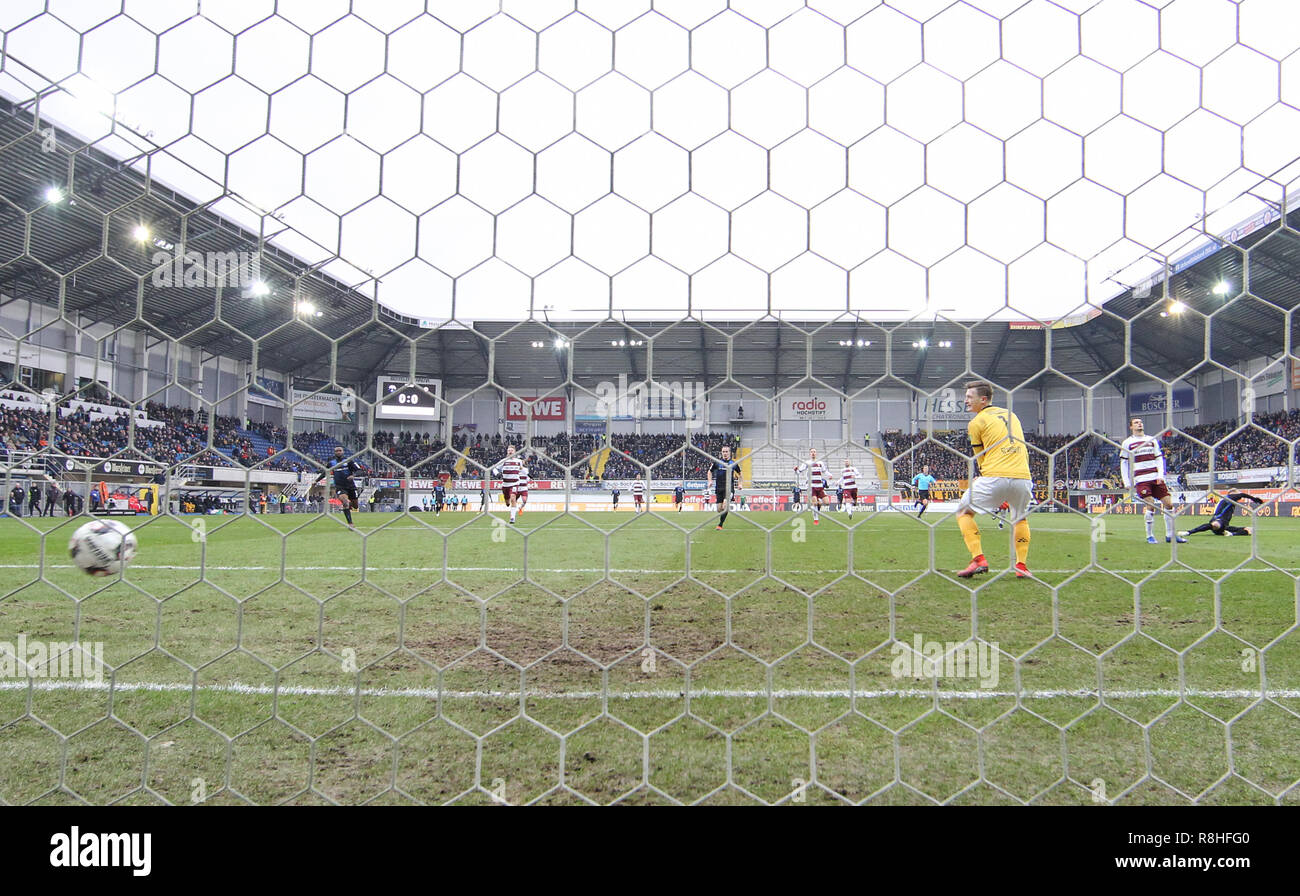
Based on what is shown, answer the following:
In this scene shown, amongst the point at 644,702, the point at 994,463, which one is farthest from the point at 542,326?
the point at 994,463

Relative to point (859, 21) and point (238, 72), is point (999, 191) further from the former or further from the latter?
point (238, 72)

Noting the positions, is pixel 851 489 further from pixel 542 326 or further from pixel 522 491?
pixel 542 326

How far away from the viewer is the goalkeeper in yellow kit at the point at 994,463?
210 centimetres

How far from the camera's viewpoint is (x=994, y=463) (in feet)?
7.86

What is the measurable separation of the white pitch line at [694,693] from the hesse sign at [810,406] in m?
0.81

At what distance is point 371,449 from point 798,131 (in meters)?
1.49

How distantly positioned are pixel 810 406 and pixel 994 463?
867 millimetres

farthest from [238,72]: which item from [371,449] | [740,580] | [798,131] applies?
[740,580]

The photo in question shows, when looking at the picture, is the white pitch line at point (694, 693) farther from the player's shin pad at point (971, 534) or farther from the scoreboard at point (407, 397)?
the player's shin pad at point (971, 534)

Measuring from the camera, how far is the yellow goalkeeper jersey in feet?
6.67

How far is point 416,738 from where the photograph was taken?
1.58 metres

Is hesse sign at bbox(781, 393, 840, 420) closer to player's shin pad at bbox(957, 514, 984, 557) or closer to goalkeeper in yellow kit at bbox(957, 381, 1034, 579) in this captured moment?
goalkeeper in yellow kit at bbox(957, 381, 1034, 579)

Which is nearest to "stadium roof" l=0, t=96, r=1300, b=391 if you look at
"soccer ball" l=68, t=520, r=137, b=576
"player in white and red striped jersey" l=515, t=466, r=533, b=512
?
"player in white and red striped jersey" l=515, t=466, r=533, b=512

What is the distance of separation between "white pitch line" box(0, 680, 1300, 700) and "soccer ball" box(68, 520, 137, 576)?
0.41m
